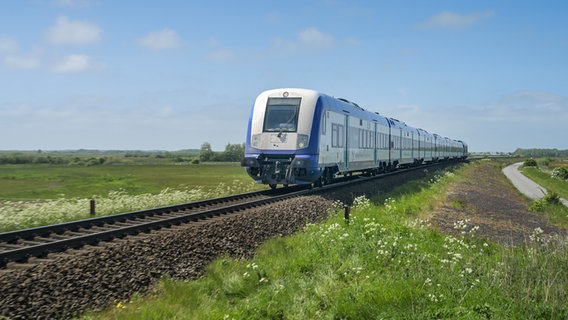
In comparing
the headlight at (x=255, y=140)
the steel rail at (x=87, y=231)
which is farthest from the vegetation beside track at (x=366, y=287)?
the headlight at (x=255, y=140)

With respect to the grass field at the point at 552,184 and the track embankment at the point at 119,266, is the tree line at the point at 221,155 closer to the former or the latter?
the grass field at the point at 552,184

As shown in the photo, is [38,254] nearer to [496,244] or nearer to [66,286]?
[66,286]

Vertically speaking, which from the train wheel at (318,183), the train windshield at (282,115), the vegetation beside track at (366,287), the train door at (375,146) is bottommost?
the vegetation beside track at (366,287)

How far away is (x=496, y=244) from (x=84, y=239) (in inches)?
344

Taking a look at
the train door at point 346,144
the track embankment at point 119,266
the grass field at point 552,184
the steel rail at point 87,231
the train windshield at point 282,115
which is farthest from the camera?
the grass field at point 552,184

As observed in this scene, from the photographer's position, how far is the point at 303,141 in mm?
17547

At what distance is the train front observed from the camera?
17547 mm

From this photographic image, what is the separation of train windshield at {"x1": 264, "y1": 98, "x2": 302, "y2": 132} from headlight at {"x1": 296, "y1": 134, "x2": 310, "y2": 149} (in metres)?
0.37

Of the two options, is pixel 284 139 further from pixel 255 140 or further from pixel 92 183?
pixel 92 183

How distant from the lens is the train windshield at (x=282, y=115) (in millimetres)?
17875

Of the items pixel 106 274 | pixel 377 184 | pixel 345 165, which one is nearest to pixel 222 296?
pixel 106 274

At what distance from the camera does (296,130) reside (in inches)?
696

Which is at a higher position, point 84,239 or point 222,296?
point 84,239

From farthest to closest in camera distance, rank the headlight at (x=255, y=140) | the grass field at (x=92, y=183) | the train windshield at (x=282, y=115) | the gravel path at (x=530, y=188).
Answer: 1. the gravel path at (x=530, y=188)
2. the grass field at (x=92, y=183)
3. the headlight at (x=255, y=140)
4. the train windshield at (x=282, y=115)
